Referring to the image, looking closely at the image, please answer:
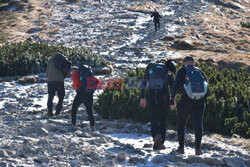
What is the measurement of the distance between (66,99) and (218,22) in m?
17.8

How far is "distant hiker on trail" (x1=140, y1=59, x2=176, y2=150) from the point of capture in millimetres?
5340

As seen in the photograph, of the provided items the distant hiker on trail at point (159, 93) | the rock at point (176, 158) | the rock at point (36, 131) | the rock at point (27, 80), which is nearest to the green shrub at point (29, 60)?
the rock at point (27, 80)

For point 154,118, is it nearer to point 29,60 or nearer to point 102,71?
point 102,71

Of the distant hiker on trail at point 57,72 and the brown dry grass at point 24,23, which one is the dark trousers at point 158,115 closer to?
the distant hiker on trail at point 57,72

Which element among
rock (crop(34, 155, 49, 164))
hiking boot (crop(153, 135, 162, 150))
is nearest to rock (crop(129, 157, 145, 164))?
hiking boot (crop(153, 135, 162, 150))

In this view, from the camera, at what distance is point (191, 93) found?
483 centimetres

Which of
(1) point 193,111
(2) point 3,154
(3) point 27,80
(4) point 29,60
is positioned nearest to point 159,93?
(1) point 193,111

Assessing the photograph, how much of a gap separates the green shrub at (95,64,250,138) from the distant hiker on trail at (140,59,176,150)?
Result: 1443 millimetres

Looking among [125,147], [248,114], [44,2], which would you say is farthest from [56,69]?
[44,2]

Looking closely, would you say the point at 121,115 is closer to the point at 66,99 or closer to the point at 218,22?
the point at 66,99

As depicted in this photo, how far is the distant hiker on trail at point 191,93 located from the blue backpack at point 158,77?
31 cm

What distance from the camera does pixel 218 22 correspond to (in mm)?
24609

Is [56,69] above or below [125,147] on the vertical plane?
above

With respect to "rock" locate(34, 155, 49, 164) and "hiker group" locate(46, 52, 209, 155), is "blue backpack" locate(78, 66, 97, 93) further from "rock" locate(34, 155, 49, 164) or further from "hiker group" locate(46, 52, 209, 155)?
"rock" locate(34, 155, 49, 164)
